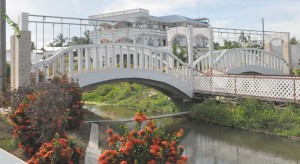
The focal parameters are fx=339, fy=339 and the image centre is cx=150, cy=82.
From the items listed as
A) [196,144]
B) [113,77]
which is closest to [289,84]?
[196,144]

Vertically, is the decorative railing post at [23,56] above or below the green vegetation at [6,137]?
above

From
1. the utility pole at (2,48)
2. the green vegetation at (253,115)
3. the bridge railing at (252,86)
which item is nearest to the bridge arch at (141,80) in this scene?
the bridge railing at (252,86)

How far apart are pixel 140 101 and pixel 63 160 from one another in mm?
11318

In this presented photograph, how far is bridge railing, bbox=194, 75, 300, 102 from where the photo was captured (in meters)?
9.00

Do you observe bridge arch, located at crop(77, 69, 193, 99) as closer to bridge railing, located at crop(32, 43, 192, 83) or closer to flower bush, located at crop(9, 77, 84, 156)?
bridge railing, located at crop(32, 43, 192, 83)

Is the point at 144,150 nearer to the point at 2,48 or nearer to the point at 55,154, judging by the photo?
the point at 55,154

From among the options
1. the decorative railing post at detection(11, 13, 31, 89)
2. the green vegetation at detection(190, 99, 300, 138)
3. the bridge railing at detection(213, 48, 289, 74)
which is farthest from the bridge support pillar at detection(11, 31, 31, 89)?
the bridge railing at detection(213, 48, 289, 74)

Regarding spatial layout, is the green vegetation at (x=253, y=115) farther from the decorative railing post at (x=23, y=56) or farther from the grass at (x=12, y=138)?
the decorative railing post at (x=23, y=56)

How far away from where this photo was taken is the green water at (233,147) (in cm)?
703

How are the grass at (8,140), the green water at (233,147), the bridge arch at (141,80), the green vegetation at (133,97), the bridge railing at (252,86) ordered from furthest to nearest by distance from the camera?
the green vegetation at (133,97), the bridge arch at (141,80), the bridge railing at (252,86), the green water at (233,147), the grass at (8,140)

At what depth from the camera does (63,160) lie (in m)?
3.84

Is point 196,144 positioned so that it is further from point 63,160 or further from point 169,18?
point 169,18

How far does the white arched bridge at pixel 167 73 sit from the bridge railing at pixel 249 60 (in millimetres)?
42

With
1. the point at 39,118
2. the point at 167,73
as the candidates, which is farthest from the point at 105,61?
the point at 39,118
